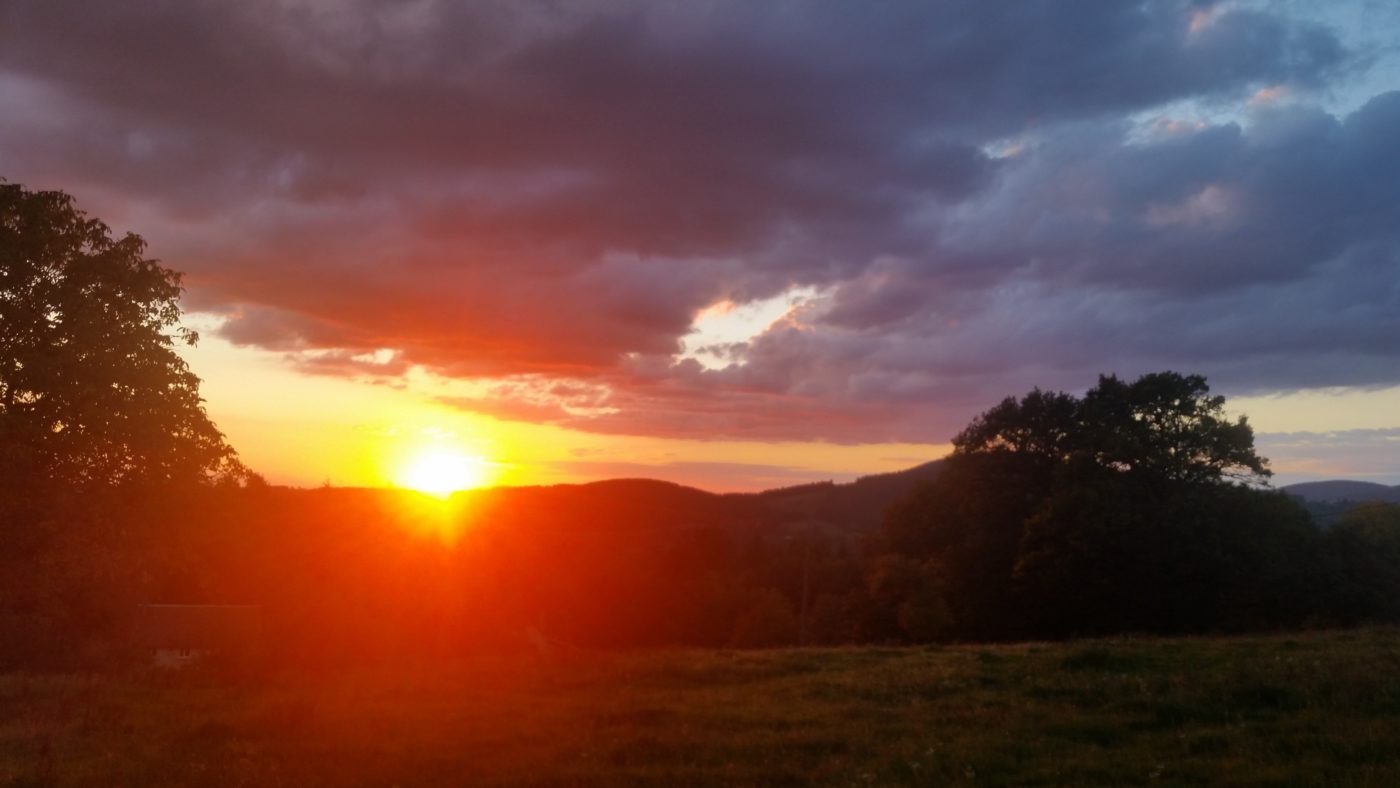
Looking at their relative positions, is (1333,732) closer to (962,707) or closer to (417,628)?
(962,707)

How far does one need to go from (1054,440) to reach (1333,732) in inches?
1556

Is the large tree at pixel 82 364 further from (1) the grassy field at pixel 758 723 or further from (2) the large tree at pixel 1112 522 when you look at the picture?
(2) the large tree at pixel 1112 522

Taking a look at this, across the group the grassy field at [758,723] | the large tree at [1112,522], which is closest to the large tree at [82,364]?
the grassy field at [758,723]

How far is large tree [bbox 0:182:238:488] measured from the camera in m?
16.9

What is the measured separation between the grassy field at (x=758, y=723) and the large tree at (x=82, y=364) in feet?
14.5

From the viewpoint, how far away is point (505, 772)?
11.6 m

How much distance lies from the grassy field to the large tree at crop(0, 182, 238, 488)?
14.5ft

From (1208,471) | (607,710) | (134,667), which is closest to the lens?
(607,710)

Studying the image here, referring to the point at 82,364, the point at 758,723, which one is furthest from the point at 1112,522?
the point at 82,364

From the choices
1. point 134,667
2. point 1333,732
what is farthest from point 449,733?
point 134,667

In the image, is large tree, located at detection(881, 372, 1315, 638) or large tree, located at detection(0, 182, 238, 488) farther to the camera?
large tree, located at detection(881, 372, 1315, 638)

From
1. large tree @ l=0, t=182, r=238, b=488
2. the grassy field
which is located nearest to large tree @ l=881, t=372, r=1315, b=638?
the grassy field

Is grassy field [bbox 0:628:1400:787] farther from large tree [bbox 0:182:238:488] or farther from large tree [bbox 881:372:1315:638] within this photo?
large tree [bbox 881:372:1315:638]

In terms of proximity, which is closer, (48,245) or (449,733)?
(449,733)
